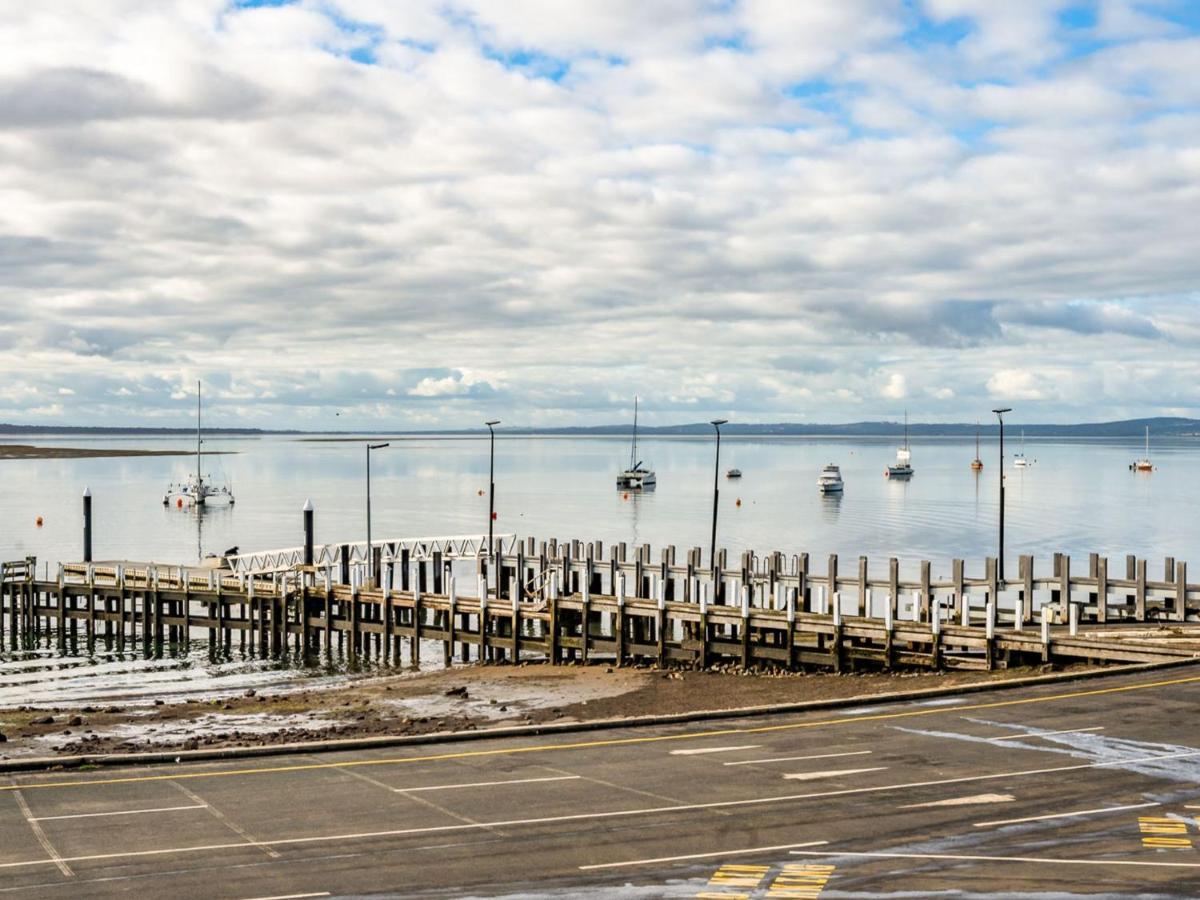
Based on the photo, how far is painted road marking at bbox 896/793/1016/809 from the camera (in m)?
20.4

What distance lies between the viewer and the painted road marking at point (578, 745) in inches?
906

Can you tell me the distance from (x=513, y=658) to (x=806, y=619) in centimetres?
1300

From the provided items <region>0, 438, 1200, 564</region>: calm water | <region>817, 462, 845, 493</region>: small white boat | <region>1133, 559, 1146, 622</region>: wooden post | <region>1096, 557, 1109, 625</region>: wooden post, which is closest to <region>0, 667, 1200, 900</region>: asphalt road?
<region>1096, 557, 1109, 625</region>: wooden post

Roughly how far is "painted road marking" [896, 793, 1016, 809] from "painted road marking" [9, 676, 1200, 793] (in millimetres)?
6266

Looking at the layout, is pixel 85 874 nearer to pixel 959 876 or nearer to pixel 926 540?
pixel 959 876

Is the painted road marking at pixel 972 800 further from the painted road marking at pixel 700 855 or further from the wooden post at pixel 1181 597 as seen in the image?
the wooden post at pixel 1181 597

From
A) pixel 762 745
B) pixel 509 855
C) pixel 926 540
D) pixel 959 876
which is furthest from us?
pixel 926 540

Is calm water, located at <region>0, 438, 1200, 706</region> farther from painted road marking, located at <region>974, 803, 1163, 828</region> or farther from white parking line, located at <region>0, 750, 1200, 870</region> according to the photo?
painted road marking, located at <region>974, 803, 1163, 828</region>

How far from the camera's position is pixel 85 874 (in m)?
17.2

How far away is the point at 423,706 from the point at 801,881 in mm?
21954

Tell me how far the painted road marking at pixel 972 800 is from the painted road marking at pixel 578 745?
6.27 meters

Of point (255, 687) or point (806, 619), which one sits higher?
point (806, 619)

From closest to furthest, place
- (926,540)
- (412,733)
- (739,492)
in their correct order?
(412,733), (926,540), (739,492)

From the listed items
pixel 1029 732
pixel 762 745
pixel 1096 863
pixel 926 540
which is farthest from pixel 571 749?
pixel 926 540
